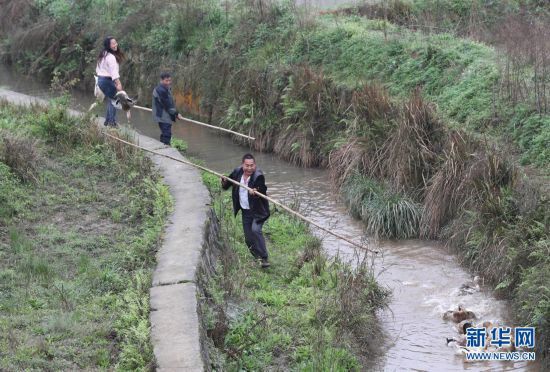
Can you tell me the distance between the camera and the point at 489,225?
1117cm

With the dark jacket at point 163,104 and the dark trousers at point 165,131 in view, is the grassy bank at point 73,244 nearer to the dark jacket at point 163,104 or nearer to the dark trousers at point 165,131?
the dark jacket at point 163,104

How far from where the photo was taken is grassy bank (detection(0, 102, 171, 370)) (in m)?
7.32

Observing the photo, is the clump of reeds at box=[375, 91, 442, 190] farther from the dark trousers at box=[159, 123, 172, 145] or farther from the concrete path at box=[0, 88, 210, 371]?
the dark trousers at box=[159, 123, 172, 145]

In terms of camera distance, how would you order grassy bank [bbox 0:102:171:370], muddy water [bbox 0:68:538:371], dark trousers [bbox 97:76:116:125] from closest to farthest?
grassy bank [bbox 0:102:171:370] → muddy water [bbox 0:68:538:371] → dark trousers [bbox 97:76:116:125]

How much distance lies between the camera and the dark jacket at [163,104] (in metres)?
13.9

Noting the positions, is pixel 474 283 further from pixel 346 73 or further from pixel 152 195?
pixel 346 73

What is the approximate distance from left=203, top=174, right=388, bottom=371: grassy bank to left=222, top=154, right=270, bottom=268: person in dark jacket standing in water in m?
0.18

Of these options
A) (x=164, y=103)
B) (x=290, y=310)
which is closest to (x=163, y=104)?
(x=164, y=103)

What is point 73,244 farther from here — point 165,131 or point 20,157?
point 165,131

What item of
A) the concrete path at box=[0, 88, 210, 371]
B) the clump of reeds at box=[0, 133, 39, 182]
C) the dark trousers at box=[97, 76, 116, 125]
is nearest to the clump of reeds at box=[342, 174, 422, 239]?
the concrete path at box=[0, 88, 210, 371]

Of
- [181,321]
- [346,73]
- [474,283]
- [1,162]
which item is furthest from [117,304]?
[346,73]

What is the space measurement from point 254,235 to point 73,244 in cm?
→ 223

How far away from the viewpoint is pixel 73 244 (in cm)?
959

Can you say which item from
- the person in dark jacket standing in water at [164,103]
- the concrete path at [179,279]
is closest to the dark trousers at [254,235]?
the concrete path at [179,279]
